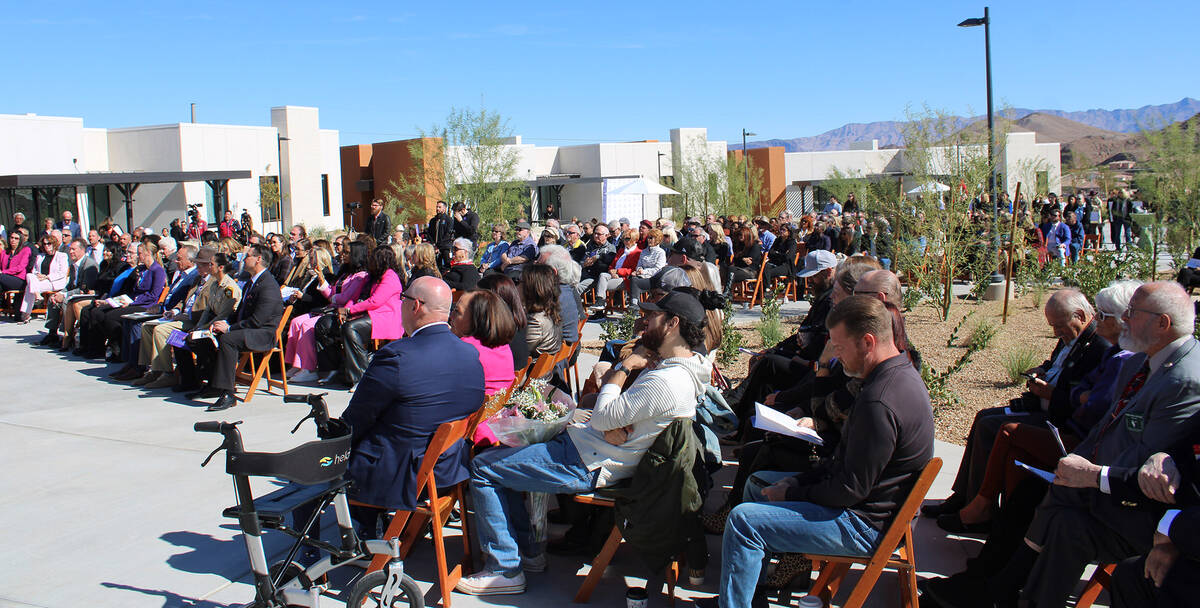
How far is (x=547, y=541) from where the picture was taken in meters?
4.45

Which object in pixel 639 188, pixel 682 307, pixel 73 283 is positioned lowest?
pixel 682 307

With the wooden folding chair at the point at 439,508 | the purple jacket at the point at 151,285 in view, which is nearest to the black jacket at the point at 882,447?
the wooden folding chair at the point at 439,508

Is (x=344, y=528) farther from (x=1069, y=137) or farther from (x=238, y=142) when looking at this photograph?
(x=1069, y=137)

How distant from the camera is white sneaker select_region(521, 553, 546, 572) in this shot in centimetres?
429

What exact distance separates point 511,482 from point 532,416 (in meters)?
0.54

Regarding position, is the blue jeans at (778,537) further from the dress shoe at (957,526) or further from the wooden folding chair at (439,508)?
the dress shoe at (957,526)

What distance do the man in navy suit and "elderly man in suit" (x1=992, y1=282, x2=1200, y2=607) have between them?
98.9 inches

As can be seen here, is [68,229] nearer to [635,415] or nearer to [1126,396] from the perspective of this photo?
[635,415]

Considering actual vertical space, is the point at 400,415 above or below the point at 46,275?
below

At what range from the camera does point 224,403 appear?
7.90 meters

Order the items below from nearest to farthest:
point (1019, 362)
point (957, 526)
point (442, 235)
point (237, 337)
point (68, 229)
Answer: point (957, 526) < point (1019, 362) < point (237, 337) < point (442, 235) < point (68, 229)

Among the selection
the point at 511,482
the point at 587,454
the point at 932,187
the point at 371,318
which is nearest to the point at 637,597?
the point at 587,454

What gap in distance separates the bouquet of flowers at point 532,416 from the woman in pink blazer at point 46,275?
11339mm

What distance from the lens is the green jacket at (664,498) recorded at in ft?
12.4
